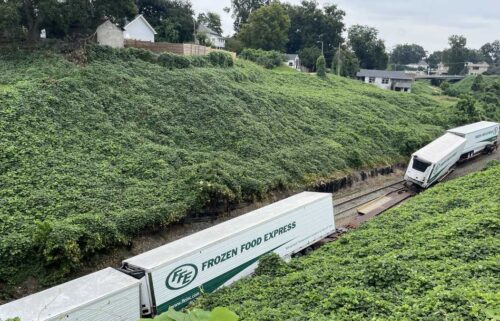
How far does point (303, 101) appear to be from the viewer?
36.8 m

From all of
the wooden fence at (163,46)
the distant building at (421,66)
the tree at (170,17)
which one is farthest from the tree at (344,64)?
the distant building at (421,66)

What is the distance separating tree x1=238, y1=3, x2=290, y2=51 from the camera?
6272 centimetres

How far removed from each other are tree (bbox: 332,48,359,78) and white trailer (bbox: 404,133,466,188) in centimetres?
3794

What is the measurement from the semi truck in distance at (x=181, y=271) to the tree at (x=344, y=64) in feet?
172

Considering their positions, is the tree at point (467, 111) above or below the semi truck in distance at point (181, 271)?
above

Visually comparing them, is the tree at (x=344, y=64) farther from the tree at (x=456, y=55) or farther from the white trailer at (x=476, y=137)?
the tree at (x=456, y=55)

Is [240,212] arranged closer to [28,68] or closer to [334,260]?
[334,260]

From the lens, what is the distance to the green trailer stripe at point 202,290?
13.2m

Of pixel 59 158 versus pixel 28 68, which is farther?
pixel 28 68

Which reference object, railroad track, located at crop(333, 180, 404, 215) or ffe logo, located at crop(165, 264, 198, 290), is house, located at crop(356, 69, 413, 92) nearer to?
railroad track, located at crop(333, 180, 404, 215)

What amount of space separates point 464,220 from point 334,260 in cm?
542

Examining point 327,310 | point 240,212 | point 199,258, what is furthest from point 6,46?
point 327,310

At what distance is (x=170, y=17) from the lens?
44969 mm

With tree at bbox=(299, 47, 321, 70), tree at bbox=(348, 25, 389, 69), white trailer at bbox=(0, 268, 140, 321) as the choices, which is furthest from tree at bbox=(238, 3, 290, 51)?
white trailer at bbox=(0, 268, 140, 321)
